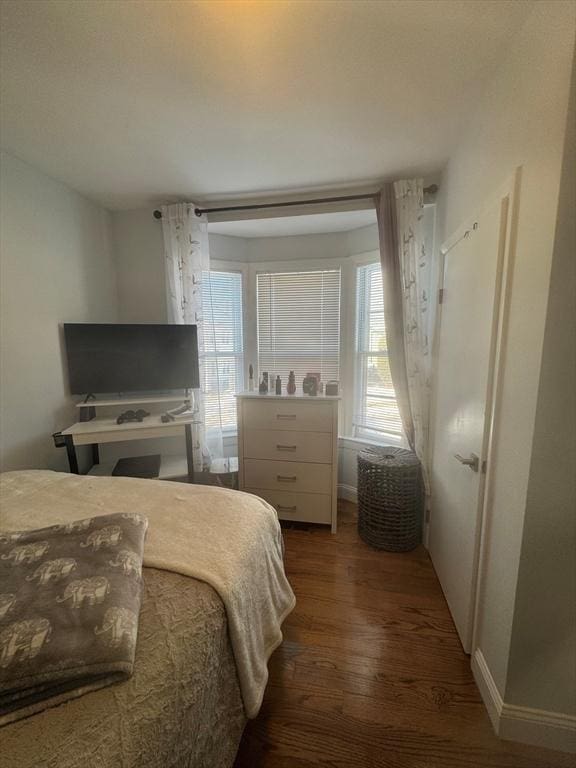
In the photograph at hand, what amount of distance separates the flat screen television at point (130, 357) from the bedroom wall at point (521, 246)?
208 cm

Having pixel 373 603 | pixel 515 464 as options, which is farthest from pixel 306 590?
pixel 515 464

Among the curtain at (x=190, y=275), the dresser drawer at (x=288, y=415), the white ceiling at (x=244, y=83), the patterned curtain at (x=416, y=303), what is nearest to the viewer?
the white ceiling at (x=244, y=83)

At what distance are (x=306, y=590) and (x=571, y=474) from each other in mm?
1487

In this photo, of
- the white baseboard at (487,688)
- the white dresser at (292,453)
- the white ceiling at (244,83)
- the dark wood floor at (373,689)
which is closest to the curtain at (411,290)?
the white ceiling at (244,83)

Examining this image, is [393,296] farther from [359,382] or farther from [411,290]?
[359,382]

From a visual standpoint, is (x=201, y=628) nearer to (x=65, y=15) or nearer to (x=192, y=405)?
(x=192, y=405)

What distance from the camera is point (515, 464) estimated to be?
42.1 inches

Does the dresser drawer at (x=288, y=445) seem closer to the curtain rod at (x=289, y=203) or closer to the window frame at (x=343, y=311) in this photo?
the window frame at (x=343, y=311)

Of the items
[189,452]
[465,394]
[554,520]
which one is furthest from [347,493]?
[554,520]

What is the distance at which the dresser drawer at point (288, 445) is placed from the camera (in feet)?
7.57

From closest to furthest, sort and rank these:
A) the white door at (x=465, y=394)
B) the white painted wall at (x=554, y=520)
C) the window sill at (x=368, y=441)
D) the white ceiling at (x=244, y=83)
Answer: the white painted wall at (x=554, y=520) → the white ceiling at (x=244, y=83) → the white door at (x=465, y=394) → the window sill at (x=368, y=441)

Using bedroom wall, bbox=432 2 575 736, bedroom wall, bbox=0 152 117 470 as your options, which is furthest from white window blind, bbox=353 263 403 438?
bedroom wall, bbox=0 152 117 470

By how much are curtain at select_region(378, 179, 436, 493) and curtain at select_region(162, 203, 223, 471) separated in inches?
54.0

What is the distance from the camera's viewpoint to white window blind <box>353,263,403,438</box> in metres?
2.60
